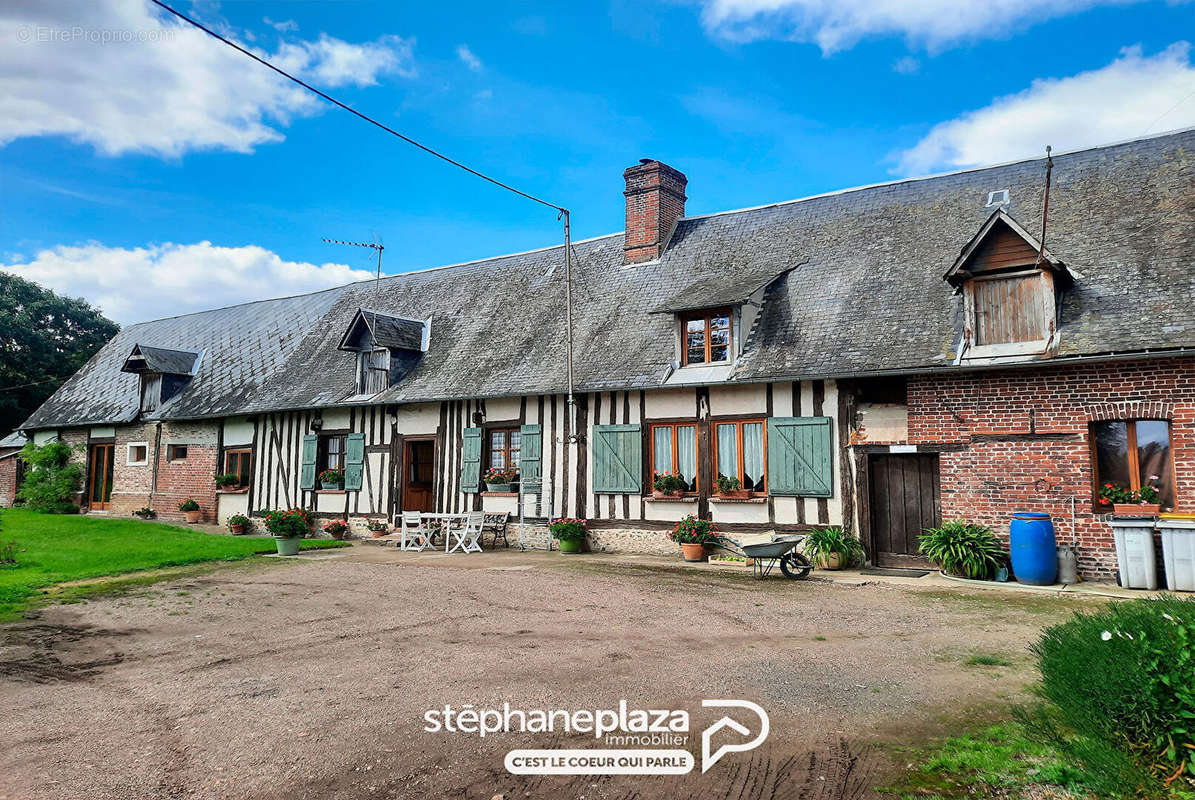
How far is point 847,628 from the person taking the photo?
707 centimetres

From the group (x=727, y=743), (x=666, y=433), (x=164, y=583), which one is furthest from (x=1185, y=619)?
(x=164, y=583)

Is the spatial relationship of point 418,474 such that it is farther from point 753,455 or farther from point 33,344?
point 33,344

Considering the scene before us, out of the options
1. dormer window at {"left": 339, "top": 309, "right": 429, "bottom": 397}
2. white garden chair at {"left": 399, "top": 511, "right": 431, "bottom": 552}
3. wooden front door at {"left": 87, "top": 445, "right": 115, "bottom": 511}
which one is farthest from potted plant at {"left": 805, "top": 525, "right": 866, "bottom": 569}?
wooden front door at {"left": 87, "top": 445, "right": 115, "bottom": 511}

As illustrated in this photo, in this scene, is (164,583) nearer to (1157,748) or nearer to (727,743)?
(727,743)

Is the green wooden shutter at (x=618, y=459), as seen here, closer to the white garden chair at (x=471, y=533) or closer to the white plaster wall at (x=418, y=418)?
the white garden chair at (x=471, y=533)

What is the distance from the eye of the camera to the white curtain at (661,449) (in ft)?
42.4

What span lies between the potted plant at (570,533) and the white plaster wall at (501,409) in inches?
93.8

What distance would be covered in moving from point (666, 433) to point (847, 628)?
6.20 metres

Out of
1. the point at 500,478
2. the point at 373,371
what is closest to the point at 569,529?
the point at 500,478

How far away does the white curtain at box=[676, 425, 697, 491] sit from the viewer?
41.4 ft

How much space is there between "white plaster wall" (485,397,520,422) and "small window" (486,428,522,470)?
0.27m

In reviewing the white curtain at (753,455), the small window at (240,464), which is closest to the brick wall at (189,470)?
the small window at (240,464)

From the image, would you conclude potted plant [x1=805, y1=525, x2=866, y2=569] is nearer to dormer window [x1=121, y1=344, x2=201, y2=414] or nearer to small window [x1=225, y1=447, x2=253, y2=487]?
small window [x1=225, y1=447, x2=253, y2=487]

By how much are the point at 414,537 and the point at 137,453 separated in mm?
11058
